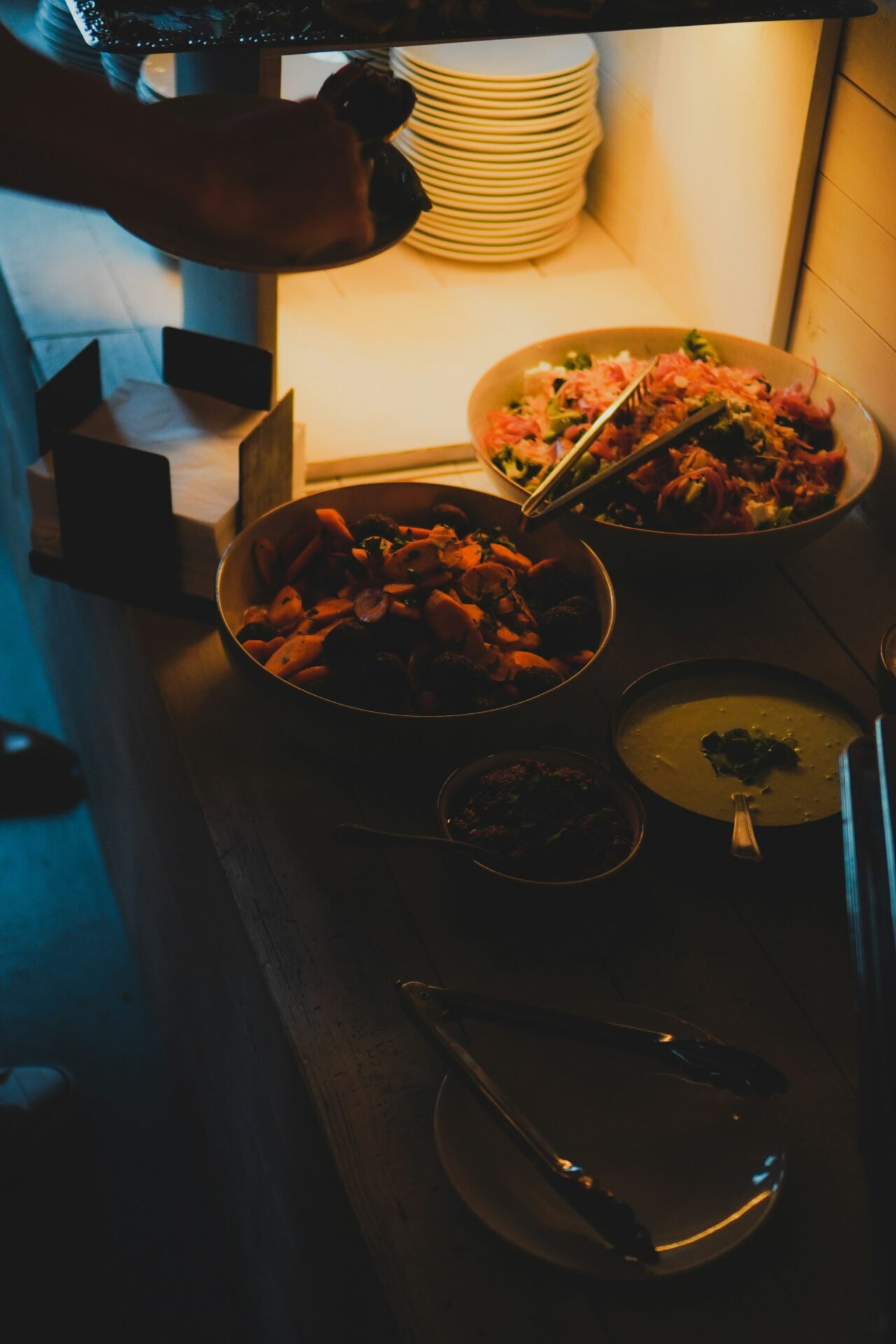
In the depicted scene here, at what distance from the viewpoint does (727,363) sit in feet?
5.50

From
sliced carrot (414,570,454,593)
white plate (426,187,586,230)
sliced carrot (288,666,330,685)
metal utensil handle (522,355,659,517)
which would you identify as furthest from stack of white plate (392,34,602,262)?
sliced carrot (288,666,330,685)

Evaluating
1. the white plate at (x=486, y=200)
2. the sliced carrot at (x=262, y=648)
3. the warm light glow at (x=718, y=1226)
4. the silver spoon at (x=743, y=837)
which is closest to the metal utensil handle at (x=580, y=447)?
the sliced carrot at (x=262, y=648)

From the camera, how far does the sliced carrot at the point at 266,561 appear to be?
1.33 meters

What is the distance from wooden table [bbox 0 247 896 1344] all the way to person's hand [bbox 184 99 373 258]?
18.3 inches

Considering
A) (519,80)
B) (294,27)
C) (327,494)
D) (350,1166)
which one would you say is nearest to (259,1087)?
(350,1166)

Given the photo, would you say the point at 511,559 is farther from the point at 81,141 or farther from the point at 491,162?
the point at 491,162

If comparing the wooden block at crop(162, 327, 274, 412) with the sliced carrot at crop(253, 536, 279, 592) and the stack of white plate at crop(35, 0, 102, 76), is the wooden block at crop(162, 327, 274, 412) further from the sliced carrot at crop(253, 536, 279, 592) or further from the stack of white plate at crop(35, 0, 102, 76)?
the stack of white plate at crop(35, 0, 102, 76)

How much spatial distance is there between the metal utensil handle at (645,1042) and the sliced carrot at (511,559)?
0.49 meters

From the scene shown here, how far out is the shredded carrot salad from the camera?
142 centimetres

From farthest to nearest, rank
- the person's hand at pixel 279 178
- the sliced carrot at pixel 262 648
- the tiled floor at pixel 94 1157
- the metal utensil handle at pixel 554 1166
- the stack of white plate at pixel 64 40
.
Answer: the stack of white plate at pixel 64 40 < the tiled floor at pixel 94 1157 < the sliced carrot at pixel 262 648 < the person's hand at pixel 279 178 < the metal utensil handle at pixel 554 1166

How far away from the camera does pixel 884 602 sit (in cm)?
150

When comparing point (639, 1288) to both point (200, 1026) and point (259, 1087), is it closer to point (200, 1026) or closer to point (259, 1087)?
point (259, 1087)

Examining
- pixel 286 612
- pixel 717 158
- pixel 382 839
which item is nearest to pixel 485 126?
pixel 717 158

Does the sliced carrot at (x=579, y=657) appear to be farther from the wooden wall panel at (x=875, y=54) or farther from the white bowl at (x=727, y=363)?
the wooden wall panel at (x=875, y=54)
